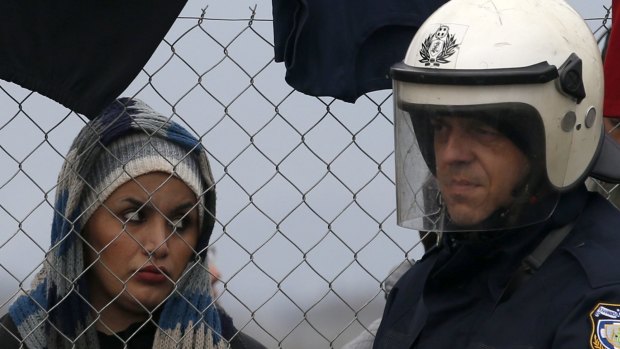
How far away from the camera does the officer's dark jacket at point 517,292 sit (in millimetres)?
2789

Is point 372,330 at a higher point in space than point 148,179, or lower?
lower

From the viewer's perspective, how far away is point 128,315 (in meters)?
3.96

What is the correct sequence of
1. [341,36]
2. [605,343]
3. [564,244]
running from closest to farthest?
[605,343], [564,244], [341,36]

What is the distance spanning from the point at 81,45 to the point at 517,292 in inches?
53.6

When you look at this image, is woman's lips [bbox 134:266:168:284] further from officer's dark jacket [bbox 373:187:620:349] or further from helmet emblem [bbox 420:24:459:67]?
helmet emblem [bbox 420:24:459:67]

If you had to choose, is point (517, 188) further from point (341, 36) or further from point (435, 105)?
point (341, 36)

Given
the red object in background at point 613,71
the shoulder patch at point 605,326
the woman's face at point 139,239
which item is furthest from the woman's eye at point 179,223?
the shoulder patch at point 605,326

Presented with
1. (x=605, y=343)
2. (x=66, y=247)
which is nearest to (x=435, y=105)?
(x=605, y=343)

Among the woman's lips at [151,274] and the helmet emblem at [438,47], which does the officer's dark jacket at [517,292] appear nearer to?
the helmet emblem at [438,47]

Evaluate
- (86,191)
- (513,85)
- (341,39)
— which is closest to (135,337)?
(86,191)

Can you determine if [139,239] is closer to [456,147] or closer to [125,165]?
[125,165]

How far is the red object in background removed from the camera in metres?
3.97

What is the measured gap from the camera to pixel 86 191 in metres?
3.85

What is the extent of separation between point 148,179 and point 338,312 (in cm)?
725
